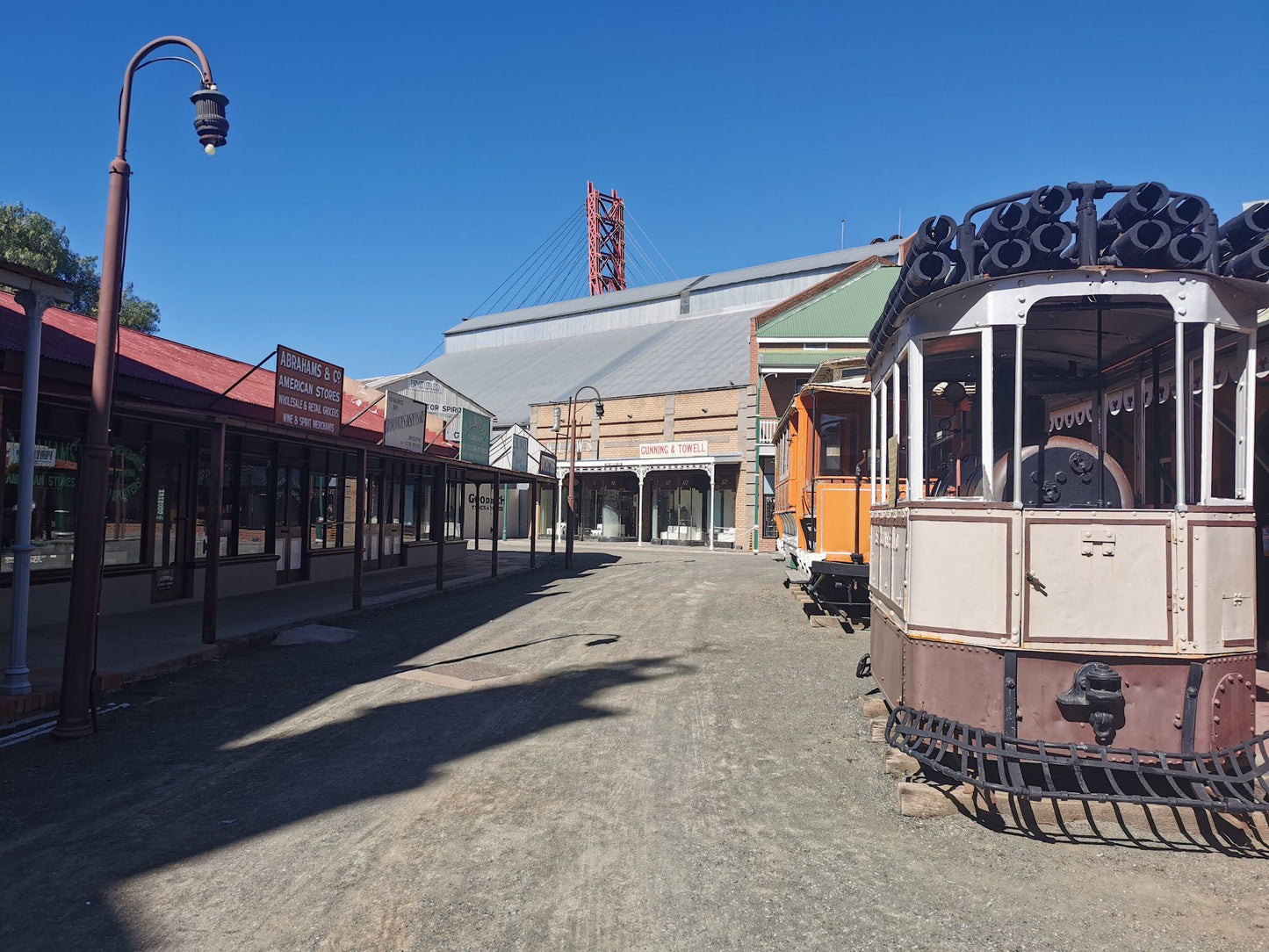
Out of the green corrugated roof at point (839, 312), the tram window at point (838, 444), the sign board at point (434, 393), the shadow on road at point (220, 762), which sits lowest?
the shadow on road at point (220, 762)

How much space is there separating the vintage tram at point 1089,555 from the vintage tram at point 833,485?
5937 mm

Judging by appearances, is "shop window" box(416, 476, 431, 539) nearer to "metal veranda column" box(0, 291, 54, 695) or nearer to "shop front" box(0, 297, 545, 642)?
"shop front" box(0, 297, 545, 642)

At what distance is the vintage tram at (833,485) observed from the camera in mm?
11469

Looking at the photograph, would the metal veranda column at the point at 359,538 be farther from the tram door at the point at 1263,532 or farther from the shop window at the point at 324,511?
the tram door at the point at 1263,532

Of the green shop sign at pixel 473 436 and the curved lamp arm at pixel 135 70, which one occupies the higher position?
the curved lamp arm at pixel 135 70

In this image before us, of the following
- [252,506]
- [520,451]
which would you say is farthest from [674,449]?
[252,506]

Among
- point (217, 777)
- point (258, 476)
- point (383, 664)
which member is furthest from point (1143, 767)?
point (258, 476)

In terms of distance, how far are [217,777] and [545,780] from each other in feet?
6.89

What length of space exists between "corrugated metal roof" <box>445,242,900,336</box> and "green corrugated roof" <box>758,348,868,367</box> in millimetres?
14581

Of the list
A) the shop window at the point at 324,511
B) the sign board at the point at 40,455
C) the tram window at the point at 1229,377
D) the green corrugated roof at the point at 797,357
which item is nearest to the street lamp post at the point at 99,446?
the sign board at the point at 40,455

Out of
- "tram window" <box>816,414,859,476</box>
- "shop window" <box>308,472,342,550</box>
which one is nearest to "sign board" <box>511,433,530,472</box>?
"shop window" <box>308,472,342,550</box>

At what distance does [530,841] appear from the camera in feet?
13.7

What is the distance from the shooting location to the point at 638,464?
3597 centimetres

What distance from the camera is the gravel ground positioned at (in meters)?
3.34
